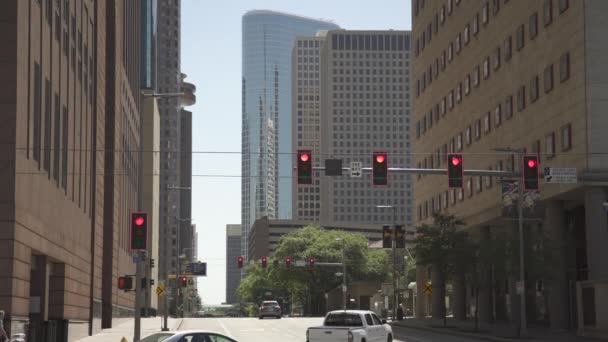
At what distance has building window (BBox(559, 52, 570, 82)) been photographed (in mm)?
52156

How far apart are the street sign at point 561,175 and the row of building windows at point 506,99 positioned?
1402cm

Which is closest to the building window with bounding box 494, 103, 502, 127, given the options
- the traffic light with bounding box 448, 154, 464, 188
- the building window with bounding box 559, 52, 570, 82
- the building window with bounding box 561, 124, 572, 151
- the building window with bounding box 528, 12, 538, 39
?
the building window with bounding box 528, 12, 538, 39

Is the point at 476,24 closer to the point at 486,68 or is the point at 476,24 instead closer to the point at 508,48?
the point at 486,68

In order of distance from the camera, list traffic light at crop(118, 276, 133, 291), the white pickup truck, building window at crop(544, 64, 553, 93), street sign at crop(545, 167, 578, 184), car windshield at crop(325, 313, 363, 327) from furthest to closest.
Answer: building window at crop(544, 64, 553, 93)
street sign at crop(545, 167, 578, 184)
traffic light at crop(118, 276, 133, 291)
car windshield at crop(325, 313, 363, 327)
the white pickup truck

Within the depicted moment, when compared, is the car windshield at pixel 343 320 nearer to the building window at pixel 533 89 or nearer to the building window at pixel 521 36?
the building window at pixel 533 89

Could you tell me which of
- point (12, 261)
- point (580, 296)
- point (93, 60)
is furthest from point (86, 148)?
point (580, 296)

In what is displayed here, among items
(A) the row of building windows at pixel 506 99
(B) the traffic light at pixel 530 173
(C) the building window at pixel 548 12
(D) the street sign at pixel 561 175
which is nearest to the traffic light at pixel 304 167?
(B) the traffic light at pixel 530 173

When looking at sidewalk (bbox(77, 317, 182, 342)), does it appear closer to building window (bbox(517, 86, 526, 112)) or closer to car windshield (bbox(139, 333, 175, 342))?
building window (bbox(517, 86, 526, 112))

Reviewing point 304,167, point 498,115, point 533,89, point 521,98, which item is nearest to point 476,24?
point 498,115

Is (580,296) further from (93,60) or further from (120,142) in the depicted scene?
(120,142)

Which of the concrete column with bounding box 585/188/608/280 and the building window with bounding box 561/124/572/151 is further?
the building window with bounding box 561/124/572/151

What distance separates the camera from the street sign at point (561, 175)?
3906 cm

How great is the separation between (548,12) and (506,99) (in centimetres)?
921

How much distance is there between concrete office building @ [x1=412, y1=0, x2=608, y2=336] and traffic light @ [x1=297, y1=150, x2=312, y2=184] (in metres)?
20.1
